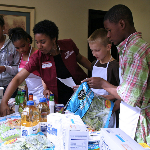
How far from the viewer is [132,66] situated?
1.00 m

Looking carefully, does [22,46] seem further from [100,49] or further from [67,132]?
[67,132]

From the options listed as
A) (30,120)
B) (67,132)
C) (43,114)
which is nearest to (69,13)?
(43,114)

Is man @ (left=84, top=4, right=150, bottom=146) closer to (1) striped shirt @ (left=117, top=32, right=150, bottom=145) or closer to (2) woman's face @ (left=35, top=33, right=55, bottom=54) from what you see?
(1) striped shirt @ (left=117, top=32, right=150, bottom=145)

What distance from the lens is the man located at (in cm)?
99

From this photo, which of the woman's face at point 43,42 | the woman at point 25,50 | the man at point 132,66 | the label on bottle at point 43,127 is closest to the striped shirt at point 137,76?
→ the man at point 132,66

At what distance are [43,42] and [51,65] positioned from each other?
0.26m

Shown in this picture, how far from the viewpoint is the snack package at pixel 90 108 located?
49.3 inches

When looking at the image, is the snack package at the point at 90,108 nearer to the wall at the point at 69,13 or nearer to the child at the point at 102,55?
the child at the point at 102,55

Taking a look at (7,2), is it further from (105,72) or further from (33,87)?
(105,72)

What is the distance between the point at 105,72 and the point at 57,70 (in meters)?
0.51

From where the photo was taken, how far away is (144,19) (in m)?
4.53

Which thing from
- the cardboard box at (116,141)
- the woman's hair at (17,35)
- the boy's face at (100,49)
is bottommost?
the cardboard box at (116,141)

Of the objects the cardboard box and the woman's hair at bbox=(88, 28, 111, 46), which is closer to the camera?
the cardboard box

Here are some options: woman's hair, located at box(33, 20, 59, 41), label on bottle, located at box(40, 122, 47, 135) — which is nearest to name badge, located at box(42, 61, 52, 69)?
woman's hair, located at box(33, 20, 59, 41)
